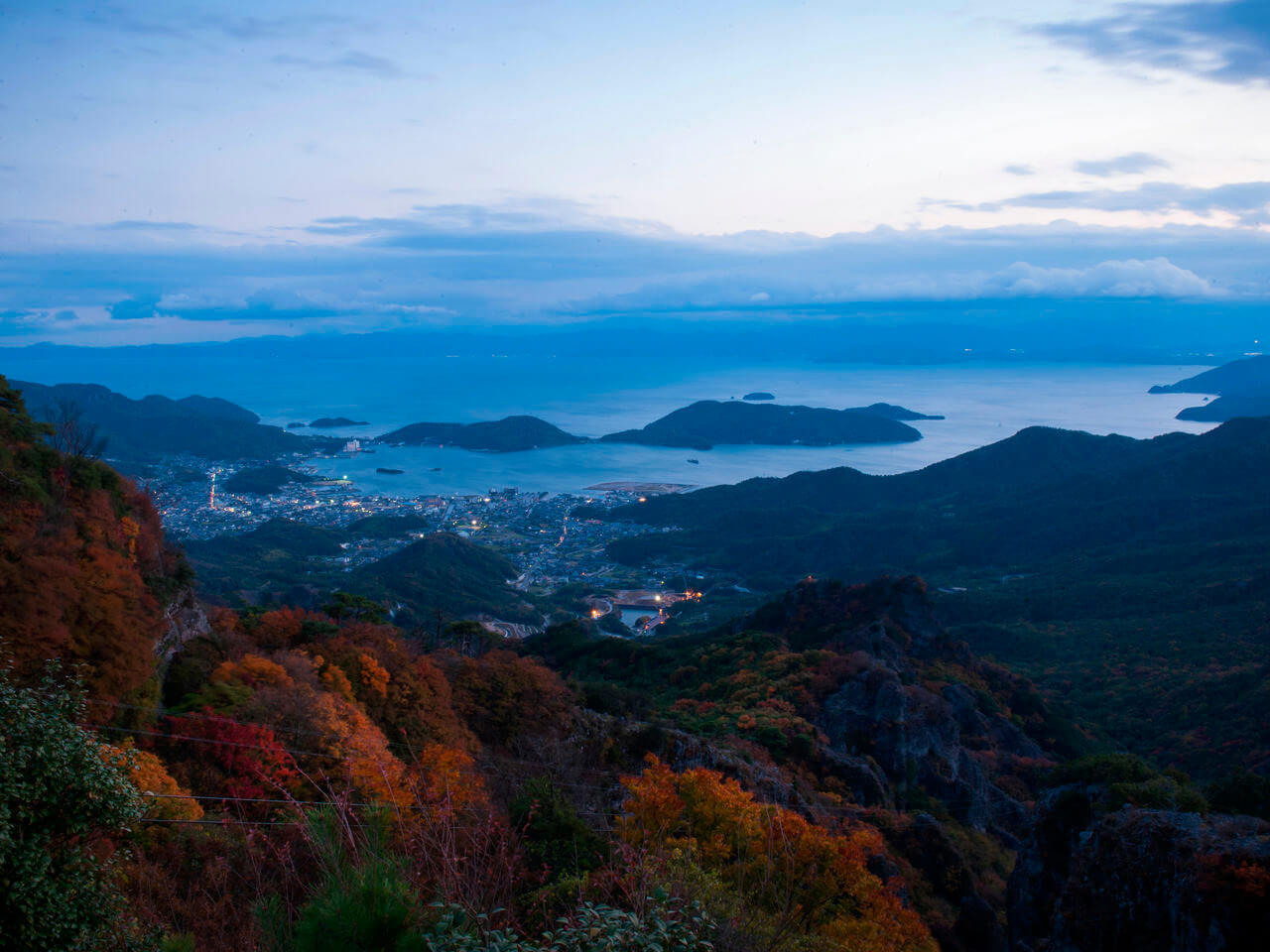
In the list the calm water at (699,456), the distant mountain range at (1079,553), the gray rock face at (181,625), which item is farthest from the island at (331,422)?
the gray rock face at (181,625)

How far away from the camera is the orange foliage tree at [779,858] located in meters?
12.0

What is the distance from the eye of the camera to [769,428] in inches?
6097

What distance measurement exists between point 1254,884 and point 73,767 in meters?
15.5

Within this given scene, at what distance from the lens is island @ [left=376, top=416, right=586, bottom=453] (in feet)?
493

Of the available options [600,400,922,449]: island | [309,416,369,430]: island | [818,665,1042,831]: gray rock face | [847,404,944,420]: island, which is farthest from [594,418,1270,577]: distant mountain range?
[309,416,369,430]: island

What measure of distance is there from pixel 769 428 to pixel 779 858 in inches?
5709

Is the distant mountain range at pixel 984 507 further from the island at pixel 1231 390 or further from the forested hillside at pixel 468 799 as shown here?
the forested hillside at pixel 468 799

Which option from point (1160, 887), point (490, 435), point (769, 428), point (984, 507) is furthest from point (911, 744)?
point (490, 435)

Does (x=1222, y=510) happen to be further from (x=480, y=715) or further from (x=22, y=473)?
(x=22, y=473)

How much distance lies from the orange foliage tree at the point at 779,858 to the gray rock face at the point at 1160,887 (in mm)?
2979

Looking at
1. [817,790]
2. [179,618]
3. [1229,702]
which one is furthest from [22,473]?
[1229,702]

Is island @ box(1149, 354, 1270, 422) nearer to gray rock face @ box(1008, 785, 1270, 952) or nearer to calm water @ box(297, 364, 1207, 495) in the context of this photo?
calm water @ box(297, 364, 1207, 495)

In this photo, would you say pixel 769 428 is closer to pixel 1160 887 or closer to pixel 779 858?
pixel 1160 887

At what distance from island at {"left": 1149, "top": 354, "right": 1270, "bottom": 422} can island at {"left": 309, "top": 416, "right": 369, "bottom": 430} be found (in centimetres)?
16179
